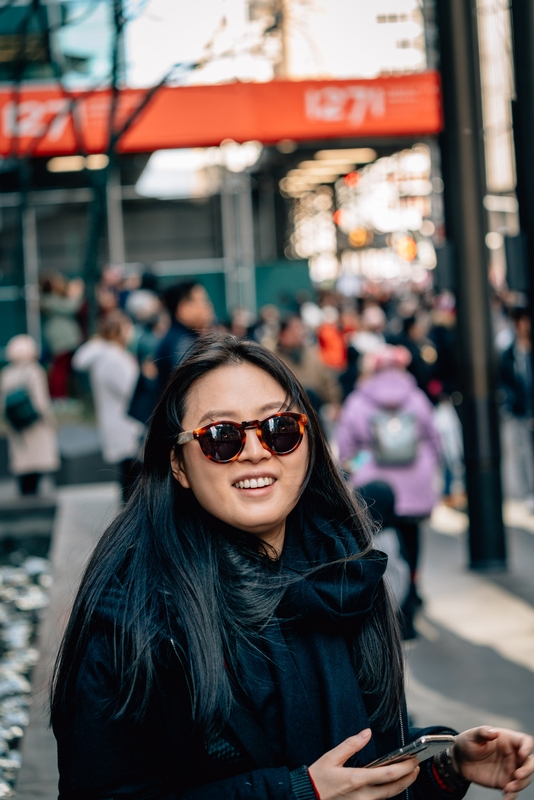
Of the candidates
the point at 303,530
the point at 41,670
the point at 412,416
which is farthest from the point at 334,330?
the point at 303,530

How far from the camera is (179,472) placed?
2131 mm

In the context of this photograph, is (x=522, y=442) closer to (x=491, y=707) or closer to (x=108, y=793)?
(x=491, y=707)

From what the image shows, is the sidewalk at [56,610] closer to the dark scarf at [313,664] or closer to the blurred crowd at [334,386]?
the blurred crowd at [334,386]

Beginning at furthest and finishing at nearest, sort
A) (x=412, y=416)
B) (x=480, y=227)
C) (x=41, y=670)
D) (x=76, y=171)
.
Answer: (x=76, y=171), (x=480, y=227), (x=412, y=416), (x=41, y=670)

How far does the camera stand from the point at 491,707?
205 inches

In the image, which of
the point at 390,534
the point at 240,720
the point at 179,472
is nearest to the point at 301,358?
the point at 390,534

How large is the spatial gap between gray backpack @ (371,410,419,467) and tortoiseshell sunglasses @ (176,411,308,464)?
188 inches

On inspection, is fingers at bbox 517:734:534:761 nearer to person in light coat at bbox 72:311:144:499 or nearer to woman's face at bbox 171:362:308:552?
woman's face at bbox 171:362:308:552

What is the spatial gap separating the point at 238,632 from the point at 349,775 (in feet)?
1.01

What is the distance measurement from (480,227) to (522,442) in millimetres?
3748

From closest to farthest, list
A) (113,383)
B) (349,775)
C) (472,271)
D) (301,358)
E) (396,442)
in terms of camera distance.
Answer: (349,775)
(396,442)
(472,271)
(113,383)
(301,358)

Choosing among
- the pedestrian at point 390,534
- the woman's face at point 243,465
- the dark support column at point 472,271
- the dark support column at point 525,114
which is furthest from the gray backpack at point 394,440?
the woman's face at point 243,465

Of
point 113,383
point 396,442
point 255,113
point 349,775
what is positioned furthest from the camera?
point 255,113

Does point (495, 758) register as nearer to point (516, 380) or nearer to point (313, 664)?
point (313, 664)
